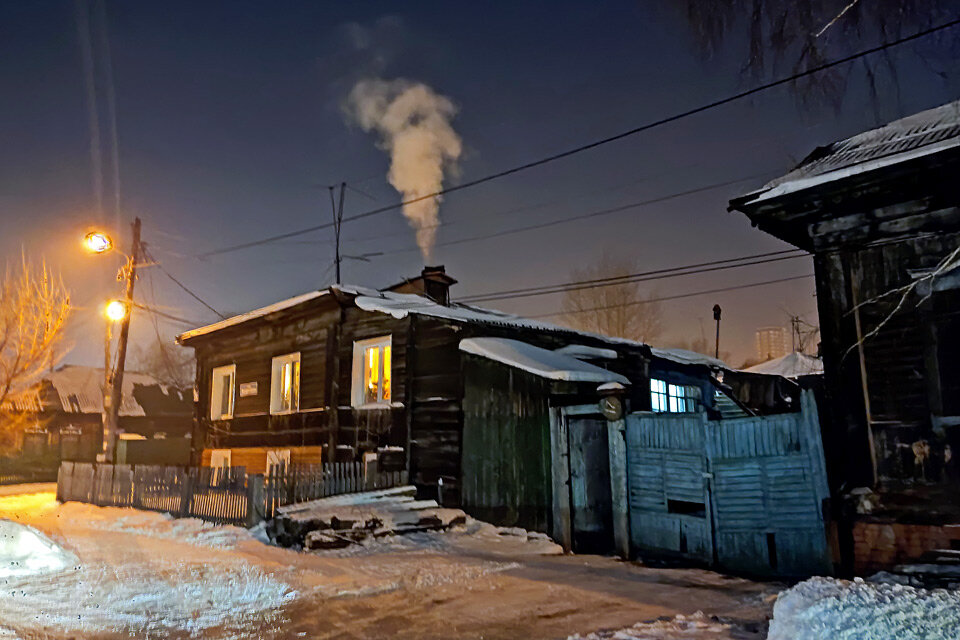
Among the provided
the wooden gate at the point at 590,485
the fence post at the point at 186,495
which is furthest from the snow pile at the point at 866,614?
the fence post at the point at 186,495

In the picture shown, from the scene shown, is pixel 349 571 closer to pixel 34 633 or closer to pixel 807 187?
pixel 34 633

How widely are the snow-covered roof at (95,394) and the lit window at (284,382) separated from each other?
22.4 metres

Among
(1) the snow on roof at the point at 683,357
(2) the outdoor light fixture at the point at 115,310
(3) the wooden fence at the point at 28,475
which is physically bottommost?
(3) the wooden fence at the point at 28,475

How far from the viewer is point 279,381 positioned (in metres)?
20.1

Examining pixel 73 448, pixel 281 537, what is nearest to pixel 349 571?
pixel 281 537

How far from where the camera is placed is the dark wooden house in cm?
807

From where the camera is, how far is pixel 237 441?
836 inches

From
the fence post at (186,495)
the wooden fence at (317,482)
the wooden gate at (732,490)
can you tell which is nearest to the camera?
the wooden gate at (732,490)

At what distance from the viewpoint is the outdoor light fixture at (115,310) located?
19797 millimetres

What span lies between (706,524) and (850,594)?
3624mm

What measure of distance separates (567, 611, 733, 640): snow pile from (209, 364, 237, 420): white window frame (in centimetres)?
1809

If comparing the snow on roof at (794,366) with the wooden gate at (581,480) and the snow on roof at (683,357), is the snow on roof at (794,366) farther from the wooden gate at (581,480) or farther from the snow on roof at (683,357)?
the wooden gate at (581,480)

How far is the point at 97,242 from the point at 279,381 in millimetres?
6218

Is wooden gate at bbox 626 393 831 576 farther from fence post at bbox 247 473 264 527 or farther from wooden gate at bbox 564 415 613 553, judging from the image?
fence post at bbox 247 473 264 527
